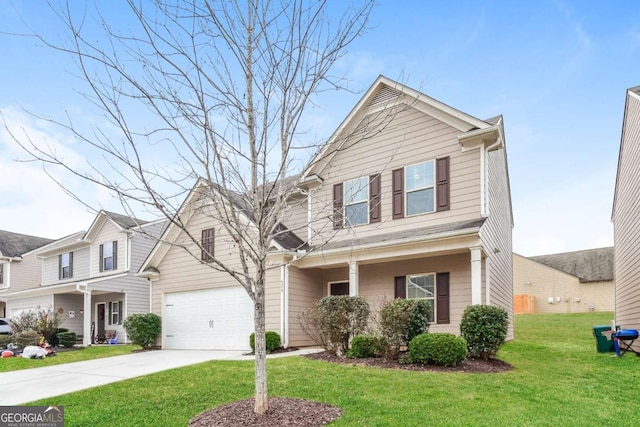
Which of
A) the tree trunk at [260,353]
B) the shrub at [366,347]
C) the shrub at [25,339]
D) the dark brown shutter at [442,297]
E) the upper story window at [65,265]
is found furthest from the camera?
the upper story window at [65,265]

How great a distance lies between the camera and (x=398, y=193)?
13.2m

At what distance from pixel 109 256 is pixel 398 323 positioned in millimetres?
18168

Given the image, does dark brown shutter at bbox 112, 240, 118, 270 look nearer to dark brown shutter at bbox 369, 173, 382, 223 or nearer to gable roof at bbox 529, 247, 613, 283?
dark brown shutter at bbox 369, 173, 382, 223

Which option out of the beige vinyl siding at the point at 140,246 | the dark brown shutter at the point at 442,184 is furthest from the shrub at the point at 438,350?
the beige vinyl siding at the point at 140,246

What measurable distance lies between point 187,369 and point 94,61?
655 centimetres

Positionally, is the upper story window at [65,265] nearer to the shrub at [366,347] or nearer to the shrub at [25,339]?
the shrub at [25,339]

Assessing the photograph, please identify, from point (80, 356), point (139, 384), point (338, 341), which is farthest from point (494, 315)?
point (80, 356)

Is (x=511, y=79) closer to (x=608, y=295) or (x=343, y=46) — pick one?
(x=343, y=46)

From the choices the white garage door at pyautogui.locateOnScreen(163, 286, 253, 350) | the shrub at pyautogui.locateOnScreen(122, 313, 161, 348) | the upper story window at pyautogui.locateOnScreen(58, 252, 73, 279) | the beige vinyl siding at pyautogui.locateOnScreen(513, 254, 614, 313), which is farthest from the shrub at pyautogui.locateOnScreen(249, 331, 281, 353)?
→ the beige vinyl siding at pyautogui.locateOnScreen(513, 254, 614, 313)

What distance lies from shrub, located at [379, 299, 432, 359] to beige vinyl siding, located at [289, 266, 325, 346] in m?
3.84

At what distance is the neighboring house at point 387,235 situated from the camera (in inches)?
470

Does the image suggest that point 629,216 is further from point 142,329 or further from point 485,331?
point 142,329

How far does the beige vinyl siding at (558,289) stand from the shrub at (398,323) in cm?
2718

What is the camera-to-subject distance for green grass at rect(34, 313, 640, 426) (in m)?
5.80
